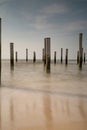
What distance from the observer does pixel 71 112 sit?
3.16m

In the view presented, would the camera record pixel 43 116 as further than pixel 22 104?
No

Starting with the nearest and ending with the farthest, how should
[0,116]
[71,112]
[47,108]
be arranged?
1. [0,116]
2. [71,112]
3. [47,108]

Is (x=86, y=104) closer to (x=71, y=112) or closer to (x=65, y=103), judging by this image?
(x=65, y=103)

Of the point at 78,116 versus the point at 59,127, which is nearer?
the point at 59,127

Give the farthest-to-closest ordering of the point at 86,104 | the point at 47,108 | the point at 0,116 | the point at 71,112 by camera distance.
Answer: the point at 86,104 → the point at 47,108 → the point at 71,112 → the point at 0,116

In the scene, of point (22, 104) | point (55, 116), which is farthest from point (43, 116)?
point (22, 104)

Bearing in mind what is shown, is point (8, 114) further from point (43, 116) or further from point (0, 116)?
point (43, 116)

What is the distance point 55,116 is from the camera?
117 inches

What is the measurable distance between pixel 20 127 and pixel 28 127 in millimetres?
82

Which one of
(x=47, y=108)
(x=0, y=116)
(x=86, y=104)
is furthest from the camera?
(x=86, y=104)

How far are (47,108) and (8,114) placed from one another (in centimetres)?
63

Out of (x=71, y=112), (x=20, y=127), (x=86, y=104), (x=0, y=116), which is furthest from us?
(x=86, y=104)

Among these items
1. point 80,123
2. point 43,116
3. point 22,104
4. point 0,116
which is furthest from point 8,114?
point 80,123

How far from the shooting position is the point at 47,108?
344 cm
